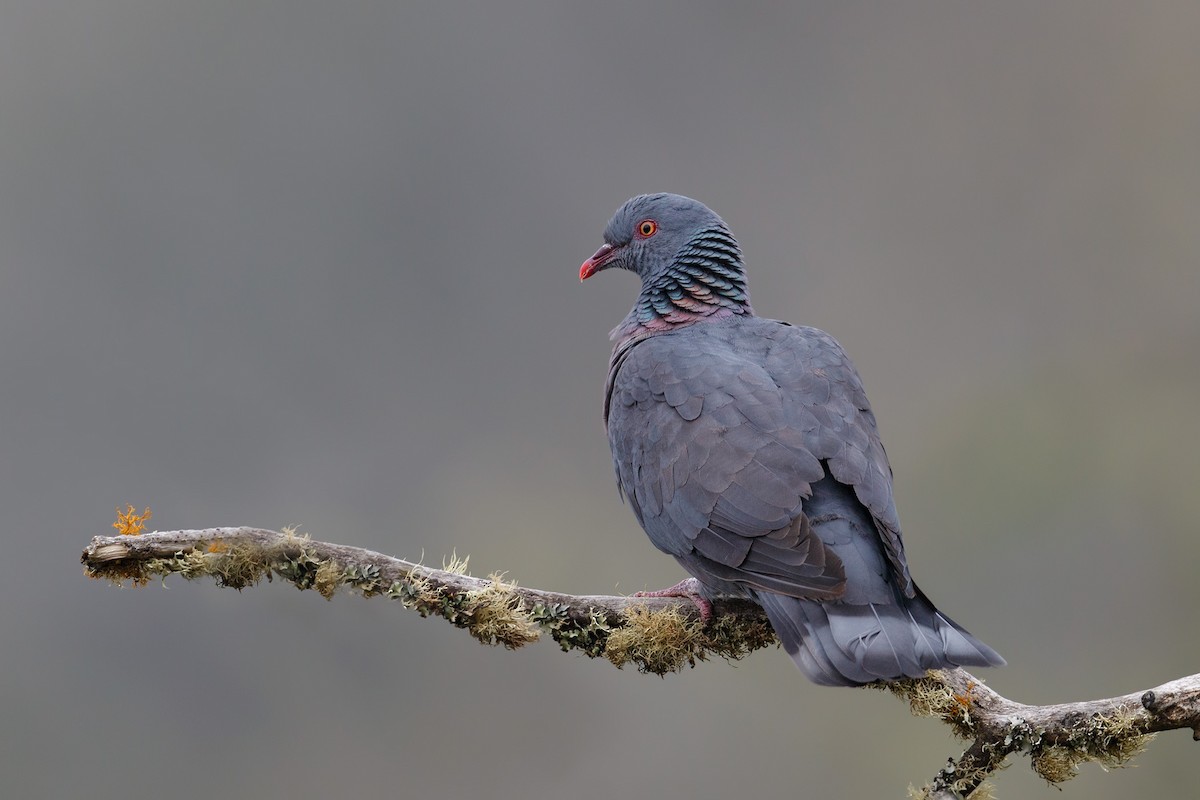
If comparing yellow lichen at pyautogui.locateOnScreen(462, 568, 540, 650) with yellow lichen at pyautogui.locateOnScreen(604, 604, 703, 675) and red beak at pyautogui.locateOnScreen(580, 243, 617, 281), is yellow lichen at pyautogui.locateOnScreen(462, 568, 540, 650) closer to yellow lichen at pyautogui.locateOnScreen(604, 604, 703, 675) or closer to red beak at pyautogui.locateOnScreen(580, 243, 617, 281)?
yellow lichen at pyautogui.locateOnScreen(604, 604, 703, 675)

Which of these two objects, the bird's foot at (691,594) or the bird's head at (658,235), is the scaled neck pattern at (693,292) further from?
the bird's foot at (691,594)

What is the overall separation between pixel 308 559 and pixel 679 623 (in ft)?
3.58

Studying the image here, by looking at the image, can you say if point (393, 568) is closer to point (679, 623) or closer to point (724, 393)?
point (679, 623)

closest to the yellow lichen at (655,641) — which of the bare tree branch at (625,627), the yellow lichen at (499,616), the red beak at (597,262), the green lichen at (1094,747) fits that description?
the bare tree branch at (625,627)

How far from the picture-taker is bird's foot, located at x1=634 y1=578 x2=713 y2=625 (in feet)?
11.1

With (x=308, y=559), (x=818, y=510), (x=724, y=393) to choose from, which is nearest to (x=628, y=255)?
(x=724, y=393)

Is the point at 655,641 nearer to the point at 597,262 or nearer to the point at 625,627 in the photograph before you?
the point at 625,627

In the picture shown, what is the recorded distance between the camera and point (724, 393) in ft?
11.2

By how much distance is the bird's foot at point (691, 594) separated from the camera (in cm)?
338

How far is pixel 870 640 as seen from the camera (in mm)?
2816

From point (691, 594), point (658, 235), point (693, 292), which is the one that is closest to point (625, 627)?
point (691, 594)

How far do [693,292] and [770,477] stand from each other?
1.17 meters

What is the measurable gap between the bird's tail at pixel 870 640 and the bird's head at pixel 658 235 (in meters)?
1.64

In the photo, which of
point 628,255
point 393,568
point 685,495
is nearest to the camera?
point 393,568
